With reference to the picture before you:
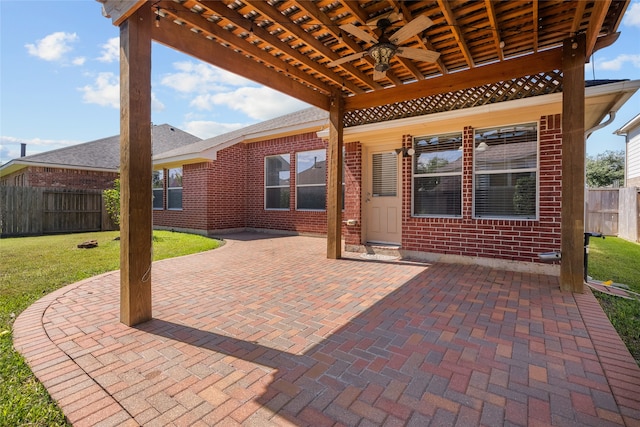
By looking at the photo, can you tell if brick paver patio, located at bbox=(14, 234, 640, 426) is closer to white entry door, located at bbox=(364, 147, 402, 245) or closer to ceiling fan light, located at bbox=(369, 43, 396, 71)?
white entry door, located at bbox=(364, 147, 402, 245)

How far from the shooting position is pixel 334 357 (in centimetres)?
238

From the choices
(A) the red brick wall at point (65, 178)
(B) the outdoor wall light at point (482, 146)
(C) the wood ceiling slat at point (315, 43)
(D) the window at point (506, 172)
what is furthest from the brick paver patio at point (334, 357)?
(A) the red brick wall at point (65, 178)

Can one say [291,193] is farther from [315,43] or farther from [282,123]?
[315,43]

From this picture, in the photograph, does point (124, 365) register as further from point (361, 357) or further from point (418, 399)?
point (418, 399)

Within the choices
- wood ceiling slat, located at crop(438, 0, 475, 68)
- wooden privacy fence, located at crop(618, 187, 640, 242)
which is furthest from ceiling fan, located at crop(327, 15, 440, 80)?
wooden privacy fence, located at crop(618, 187, 640, 242)

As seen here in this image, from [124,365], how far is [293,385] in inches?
52.2

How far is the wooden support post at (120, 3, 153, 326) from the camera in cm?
290

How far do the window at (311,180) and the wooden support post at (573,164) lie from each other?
641 centimetres

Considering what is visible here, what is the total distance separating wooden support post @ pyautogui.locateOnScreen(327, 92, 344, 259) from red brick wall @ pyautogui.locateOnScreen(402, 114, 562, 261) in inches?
56.4

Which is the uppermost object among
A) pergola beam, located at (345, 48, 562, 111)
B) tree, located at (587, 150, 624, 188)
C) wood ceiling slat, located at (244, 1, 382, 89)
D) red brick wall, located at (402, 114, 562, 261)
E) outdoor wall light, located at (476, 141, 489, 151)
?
tree, located at (587, 150, 624, 188)

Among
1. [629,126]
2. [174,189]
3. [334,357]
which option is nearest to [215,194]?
[174,189]

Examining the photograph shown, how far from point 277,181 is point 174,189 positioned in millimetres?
4456

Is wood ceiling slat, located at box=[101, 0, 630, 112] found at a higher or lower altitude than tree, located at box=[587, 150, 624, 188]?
lower

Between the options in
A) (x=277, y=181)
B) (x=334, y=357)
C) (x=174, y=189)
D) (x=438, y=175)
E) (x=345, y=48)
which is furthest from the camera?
(x=174, y=189)
